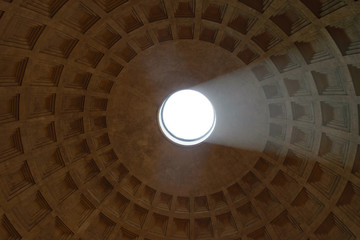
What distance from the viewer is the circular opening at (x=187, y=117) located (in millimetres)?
25547

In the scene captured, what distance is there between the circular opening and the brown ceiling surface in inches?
52.0

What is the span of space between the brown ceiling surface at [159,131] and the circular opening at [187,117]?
132 cm

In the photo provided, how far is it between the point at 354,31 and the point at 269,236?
14.4 meters

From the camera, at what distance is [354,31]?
54.5 feet

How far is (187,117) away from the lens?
1170 inches

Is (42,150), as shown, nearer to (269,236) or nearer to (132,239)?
(132,239)

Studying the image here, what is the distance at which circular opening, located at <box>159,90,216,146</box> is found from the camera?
25.5m

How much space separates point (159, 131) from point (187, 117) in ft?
19.9

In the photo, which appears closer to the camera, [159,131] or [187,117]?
[159,131]

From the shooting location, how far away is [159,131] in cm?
2414

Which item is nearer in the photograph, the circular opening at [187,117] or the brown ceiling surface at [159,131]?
the brown ceiling surface at [159,131]

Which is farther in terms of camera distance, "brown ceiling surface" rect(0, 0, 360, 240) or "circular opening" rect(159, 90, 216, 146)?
"circular opening" rect(159, 90, 216, 146)

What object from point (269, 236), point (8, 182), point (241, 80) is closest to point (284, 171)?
point (269, 236)

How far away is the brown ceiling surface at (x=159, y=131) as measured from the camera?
18.1m
